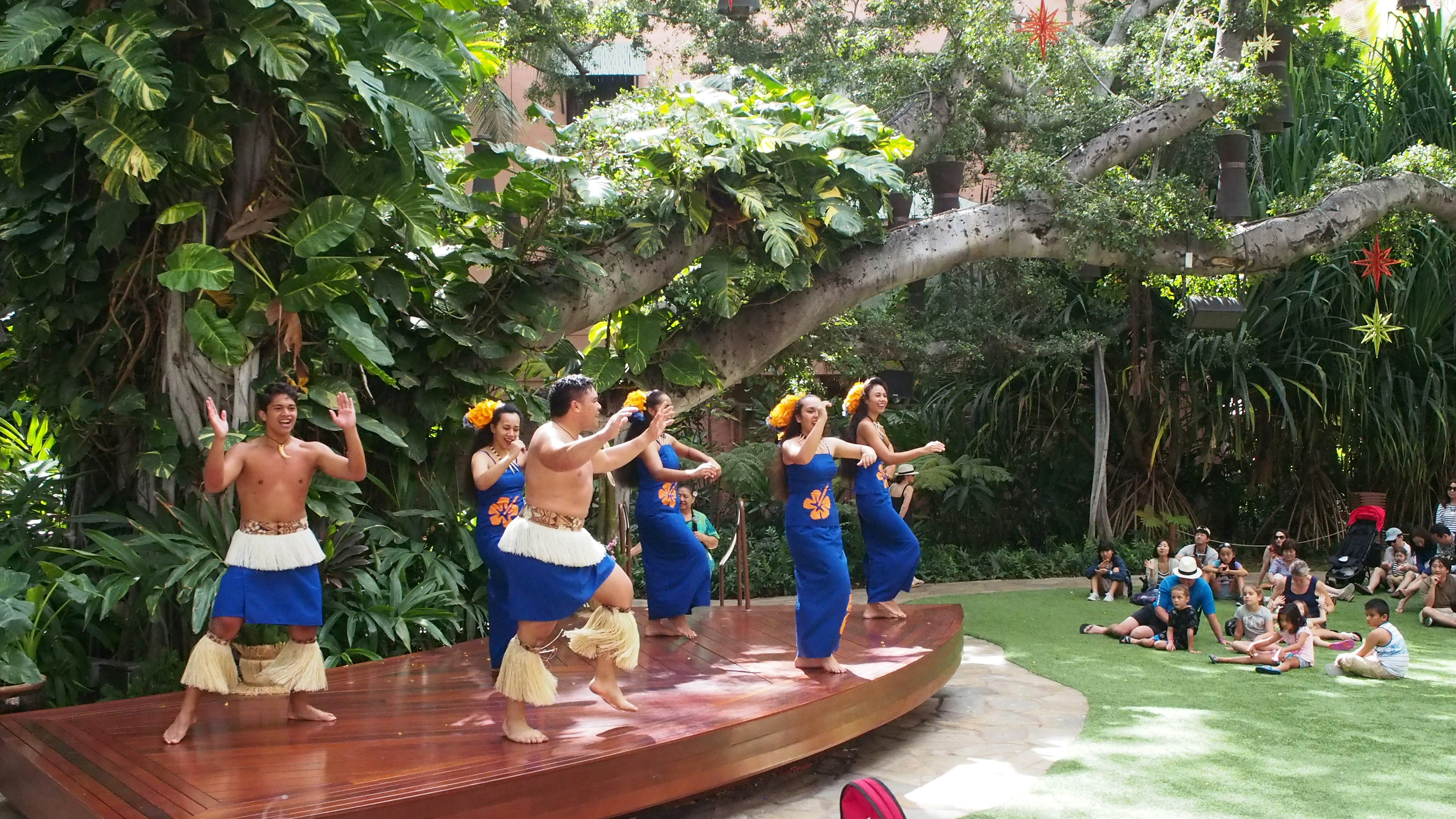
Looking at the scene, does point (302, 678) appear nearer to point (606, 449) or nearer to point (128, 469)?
point (606, 449)

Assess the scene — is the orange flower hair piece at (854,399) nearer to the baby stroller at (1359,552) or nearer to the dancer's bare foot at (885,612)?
the dancer's bare foot at (885,612)

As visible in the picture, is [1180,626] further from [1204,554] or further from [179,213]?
[179,213]

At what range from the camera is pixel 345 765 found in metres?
3.80

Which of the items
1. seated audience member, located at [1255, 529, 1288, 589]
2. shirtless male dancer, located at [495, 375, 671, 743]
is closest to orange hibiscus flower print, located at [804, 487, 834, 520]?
shirtless male dancer, located at [495, 375, 671, 743]

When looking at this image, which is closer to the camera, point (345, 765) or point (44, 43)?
point (345, 765)

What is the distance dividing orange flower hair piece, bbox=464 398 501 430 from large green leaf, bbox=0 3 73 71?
2295 millimetres

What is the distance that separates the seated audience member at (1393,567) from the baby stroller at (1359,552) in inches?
2.8

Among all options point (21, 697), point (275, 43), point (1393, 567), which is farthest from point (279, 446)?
point (1393, 567)

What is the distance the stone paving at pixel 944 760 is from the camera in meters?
4.39

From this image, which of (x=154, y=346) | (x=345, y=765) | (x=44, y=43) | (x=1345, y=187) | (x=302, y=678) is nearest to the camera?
(x=345, y=765)

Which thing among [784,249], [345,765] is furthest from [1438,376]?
[345,765]

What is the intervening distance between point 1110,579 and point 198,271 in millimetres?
7229

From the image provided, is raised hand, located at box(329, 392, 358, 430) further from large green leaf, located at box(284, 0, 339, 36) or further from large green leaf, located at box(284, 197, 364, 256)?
large green leaf, located at box(284, 0, 339, 36)

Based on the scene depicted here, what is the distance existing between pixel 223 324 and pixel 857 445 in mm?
2932
